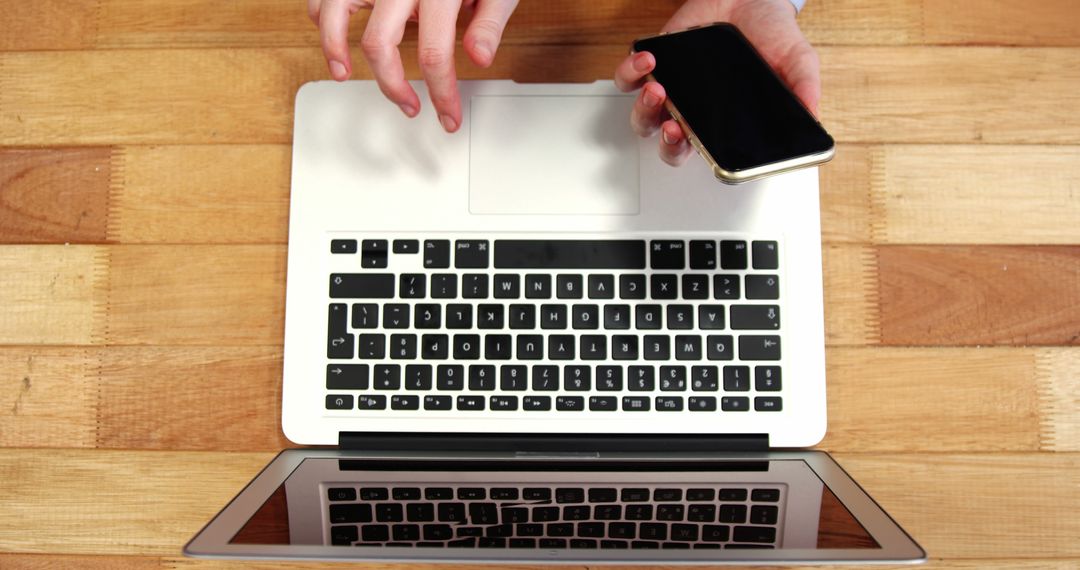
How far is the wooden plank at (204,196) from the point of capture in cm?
60

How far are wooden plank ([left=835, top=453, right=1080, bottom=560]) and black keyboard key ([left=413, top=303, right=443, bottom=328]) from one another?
0.33 metres

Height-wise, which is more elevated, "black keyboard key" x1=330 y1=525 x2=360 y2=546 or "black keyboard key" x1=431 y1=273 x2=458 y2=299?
"black keyboard key" x1=431 y1=273 x2=458 y2=299

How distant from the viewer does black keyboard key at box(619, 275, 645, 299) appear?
541 mm

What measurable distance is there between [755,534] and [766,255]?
0.21 m

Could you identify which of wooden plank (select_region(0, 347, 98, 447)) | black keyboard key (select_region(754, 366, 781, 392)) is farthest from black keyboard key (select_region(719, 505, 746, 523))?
wooden plank (select_region(0, 347, 98, 447))

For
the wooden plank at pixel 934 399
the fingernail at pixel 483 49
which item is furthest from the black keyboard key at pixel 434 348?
the wooden plank at pixel 934 399

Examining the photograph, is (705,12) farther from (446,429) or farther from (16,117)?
(16,117)

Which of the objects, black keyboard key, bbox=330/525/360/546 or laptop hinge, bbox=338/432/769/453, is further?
laptop hinge, bbox=338/432/769/453

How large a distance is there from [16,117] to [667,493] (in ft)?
2.04

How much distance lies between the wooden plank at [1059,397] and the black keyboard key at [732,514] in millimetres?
290

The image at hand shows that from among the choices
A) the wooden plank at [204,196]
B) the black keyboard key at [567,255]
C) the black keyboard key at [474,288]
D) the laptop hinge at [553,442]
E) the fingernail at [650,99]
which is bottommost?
the laptop hinge at [553,442]

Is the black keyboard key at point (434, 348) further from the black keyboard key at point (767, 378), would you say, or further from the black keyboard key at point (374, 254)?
the black keyboard key at point (767, 378)

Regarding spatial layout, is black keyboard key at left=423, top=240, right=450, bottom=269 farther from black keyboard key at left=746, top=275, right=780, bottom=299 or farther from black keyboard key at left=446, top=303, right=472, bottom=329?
black keyboard key at left=746, top=275, right=780, bottom=299

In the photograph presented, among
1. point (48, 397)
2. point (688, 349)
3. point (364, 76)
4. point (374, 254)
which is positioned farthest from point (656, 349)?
point (48, 397)
